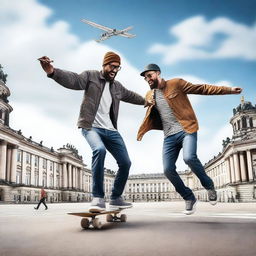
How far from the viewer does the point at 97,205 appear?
4.18 metres

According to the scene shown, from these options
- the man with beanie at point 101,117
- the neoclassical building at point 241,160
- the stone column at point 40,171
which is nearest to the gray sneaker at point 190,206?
the man with beanie at point 101,117

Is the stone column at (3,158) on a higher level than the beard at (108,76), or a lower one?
higher

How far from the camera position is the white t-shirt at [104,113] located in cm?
477

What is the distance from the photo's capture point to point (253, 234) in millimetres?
3100

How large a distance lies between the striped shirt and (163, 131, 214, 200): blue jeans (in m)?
Result: 0.09

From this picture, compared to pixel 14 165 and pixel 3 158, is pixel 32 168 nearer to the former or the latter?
pixel 14 165

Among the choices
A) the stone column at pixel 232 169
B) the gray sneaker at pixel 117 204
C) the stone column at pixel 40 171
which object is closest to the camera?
the gray sneaker at pixel 117 204

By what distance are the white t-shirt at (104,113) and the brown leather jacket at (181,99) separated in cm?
72

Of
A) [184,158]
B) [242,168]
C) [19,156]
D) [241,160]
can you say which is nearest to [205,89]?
[184,158]

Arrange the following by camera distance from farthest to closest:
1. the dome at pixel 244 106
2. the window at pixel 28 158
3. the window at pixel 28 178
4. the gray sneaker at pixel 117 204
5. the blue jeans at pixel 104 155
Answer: the dome at pixel 244 106 → the window at pixel 28 158 → the window at pixel 28 178 → the gray sneaker at pixel 117 204 → the blue jeans at pixel 104 155

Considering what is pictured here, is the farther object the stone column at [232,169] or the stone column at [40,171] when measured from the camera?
the stone column at [40,171]

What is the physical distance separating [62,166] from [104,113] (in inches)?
3180

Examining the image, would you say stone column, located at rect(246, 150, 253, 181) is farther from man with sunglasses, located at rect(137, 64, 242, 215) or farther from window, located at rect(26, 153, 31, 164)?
man with sunglasses, located at rect(137, 64, 242, 215)

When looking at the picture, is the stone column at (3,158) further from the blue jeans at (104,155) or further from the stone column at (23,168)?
the blue jeans at (104,155)
